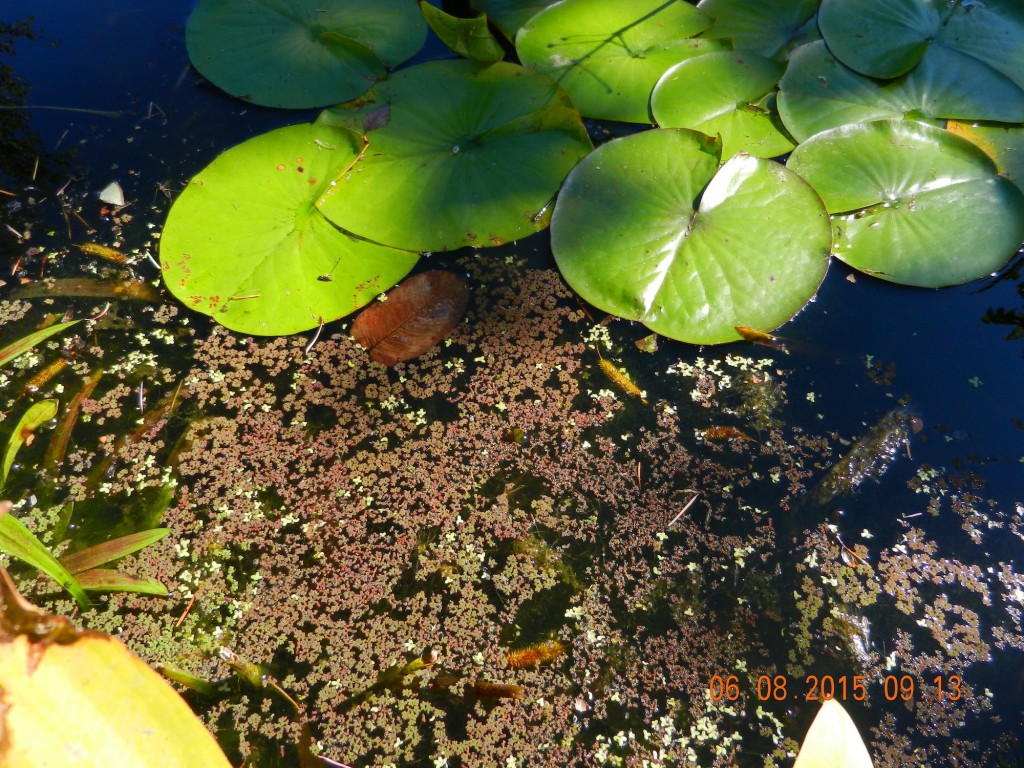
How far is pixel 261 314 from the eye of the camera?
1.46 m

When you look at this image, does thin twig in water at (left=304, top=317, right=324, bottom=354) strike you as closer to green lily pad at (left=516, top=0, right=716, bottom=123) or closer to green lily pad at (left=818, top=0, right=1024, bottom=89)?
green lily pad at (left=516, top=0, right=716, bottom=123)

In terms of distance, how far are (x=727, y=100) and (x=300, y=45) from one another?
44.8 inches

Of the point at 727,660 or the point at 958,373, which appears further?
the point at 958,373

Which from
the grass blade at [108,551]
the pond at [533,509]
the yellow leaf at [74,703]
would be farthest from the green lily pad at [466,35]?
the yellow leaf at [74,703]

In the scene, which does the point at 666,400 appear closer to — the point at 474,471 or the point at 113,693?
the point at 474,471

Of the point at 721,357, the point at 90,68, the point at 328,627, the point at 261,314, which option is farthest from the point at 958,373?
the point at 90,68

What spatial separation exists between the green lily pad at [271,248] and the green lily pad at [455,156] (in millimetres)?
50

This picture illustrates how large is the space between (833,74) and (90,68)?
6.74 ft

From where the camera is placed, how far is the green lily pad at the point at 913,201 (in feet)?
4.97

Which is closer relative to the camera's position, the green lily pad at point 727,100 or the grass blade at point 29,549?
the grass blade at point 29,549

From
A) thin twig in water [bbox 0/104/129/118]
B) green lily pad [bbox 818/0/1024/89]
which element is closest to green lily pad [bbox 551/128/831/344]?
green lily pad [bbox 818/0/1024/89]

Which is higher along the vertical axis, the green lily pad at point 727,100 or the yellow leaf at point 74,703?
the green lily pad at point 727,100

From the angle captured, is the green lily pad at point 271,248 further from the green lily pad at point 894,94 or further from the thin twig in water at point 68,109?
the green lily pad at point 894,94

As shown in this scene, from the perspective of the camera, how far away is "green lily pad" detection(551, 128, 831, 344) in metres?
1.46
